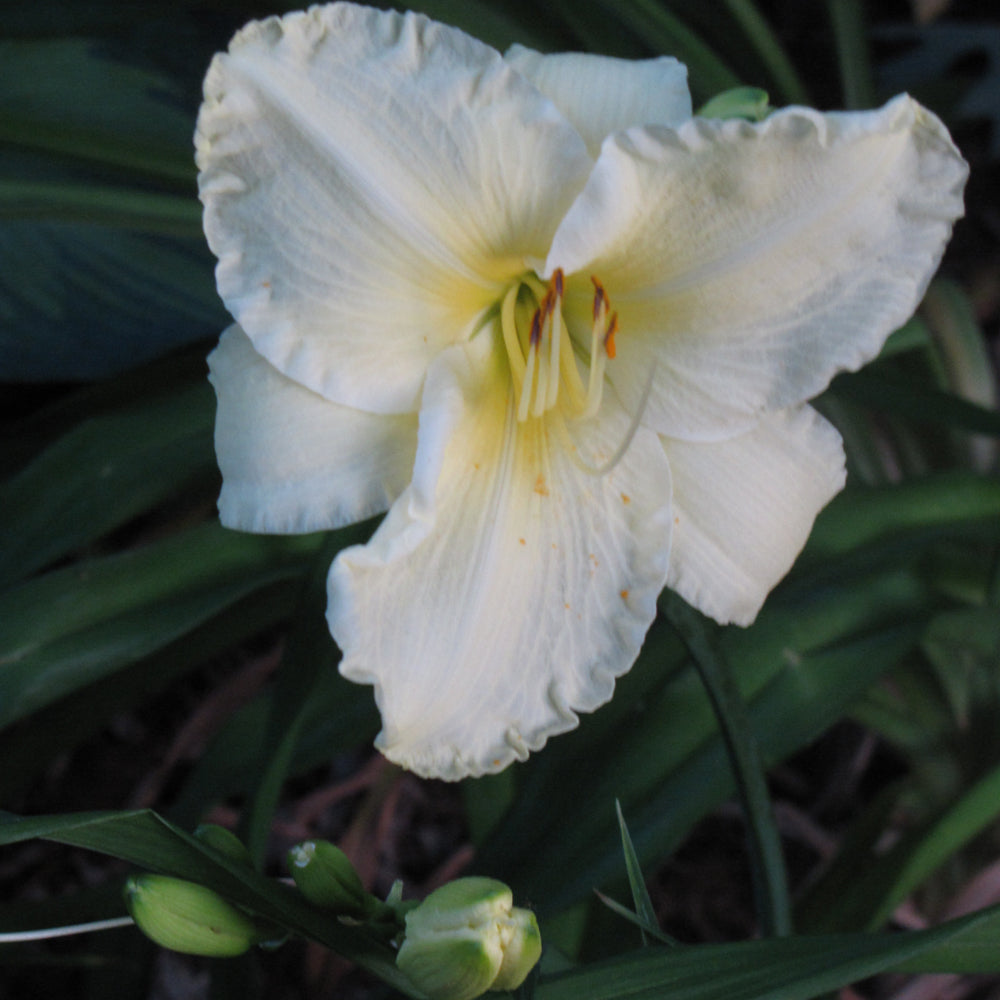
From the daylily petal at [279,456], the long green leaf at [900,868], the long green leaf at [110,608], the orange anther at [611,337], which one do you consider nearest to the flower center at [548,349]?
the orange anther at [611,337]

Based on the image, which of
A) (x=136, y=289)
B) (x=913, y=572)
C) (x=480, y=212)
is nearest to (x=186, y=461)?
(x=136, y=289)

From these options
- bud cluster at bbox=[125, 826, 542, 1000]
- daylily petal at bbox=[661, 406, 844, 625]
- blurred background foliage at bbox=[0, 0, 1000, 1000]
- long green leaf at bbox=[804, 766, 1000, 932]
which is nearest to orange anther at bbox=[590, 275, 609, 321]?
daylily petal at bbox=[661, 406, 844, 625]

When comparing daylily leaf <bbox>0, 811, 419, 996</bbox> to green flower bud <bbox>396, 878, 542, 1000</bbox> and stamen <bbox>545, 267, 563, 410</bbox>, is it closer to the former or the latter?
green flower bud <bbox>396, 878, 542, 1000</bbox>

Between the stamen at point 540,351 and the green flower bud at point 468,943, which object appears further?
the stamen at point 540,351

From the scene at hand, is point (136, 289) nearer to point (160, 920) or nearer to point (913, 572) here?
point (160, 920)

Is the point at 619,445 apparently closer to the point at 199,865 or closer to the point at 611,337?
the point at 611,337

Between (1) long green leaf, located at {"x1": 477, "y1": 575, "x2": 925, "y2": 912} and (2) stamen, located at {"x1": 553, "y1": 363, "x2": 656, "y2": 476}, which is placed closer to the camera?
(2) stamen, located at {"x1": 553, "y1": 363, "x2": 656, "y2": 476}

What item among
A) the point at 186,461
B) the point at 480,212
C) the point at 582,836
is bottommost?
the point at 582,836

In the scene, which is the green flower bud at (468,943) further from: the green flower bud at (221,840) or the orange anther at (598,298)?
the orange anther at (598,298)
